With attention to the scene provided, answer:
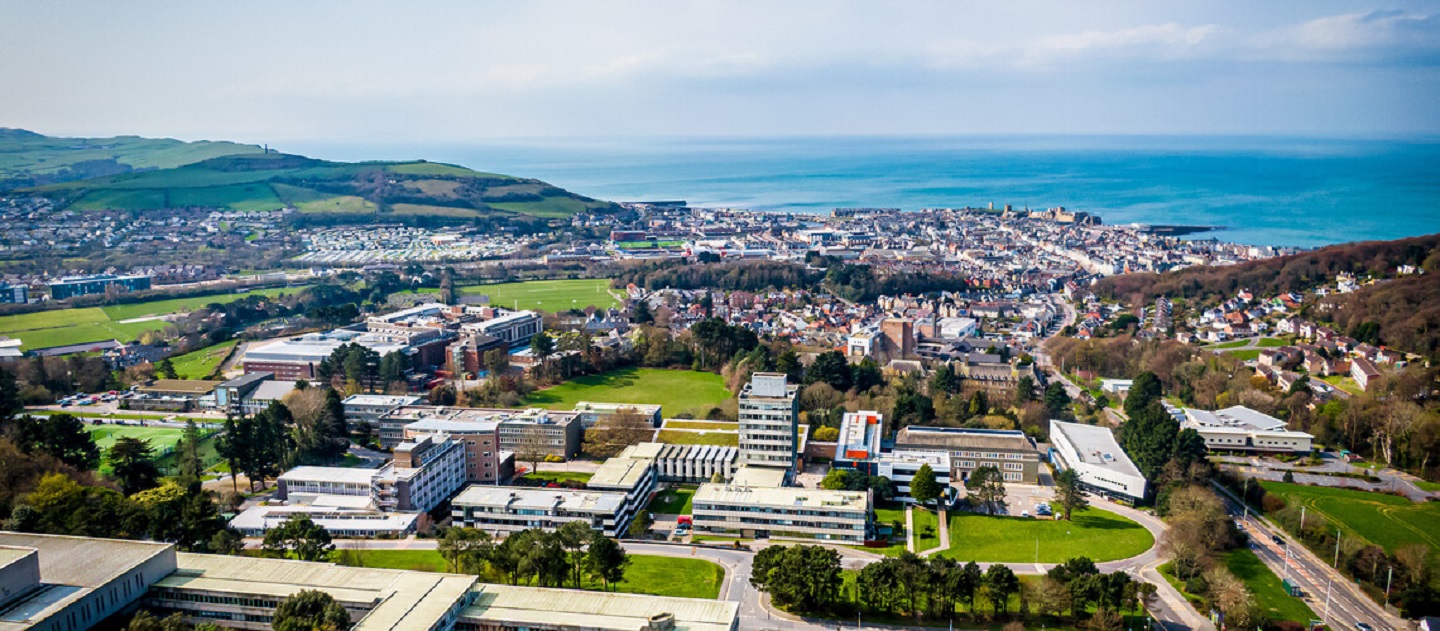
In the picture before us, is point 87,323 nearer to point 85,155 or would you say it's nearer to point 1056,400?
point 1056,400

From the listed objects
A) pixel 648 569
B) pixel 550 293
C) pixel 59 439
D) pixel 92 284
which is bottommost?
pixel 648 569

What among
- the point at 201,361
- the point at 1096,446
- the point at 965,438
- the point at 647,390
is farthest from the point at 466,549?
the point at 201,361

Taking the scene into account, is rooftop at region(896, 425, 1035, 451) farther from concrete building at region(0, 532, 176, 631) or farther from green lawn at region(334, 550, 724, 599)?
concrete building at region(0, 532, 176, 631)

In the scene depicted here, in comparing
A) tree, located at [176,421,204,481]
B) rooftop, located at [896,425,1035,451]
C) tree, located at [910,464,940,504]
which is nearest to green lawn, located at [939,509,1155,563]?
tree, located at [910,464,940,504]

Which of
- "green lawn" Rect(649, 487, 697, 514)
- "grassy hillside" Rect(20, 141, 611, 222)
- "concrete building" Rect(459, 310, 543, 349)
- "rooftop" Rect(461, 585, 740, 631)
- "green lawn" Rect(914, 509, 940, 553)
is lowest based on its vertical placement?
"green lawn" Rect(649, 487, 697, 514)

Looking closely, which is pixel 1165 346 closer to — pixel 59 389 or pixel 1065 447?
pixel 1065 447

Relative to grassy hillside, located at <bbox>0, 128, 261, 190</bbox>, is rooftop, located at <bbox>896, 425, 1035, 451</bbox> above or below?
below

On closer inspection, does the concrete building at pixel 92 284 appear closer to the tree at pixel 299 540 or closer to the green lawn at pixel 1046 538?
the tree at pixel 299 540

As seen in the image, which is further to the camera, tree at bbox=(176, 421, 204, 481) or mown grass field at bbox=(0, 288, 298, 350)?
mown grass field at bbox=(0, 288, 298, 350)
